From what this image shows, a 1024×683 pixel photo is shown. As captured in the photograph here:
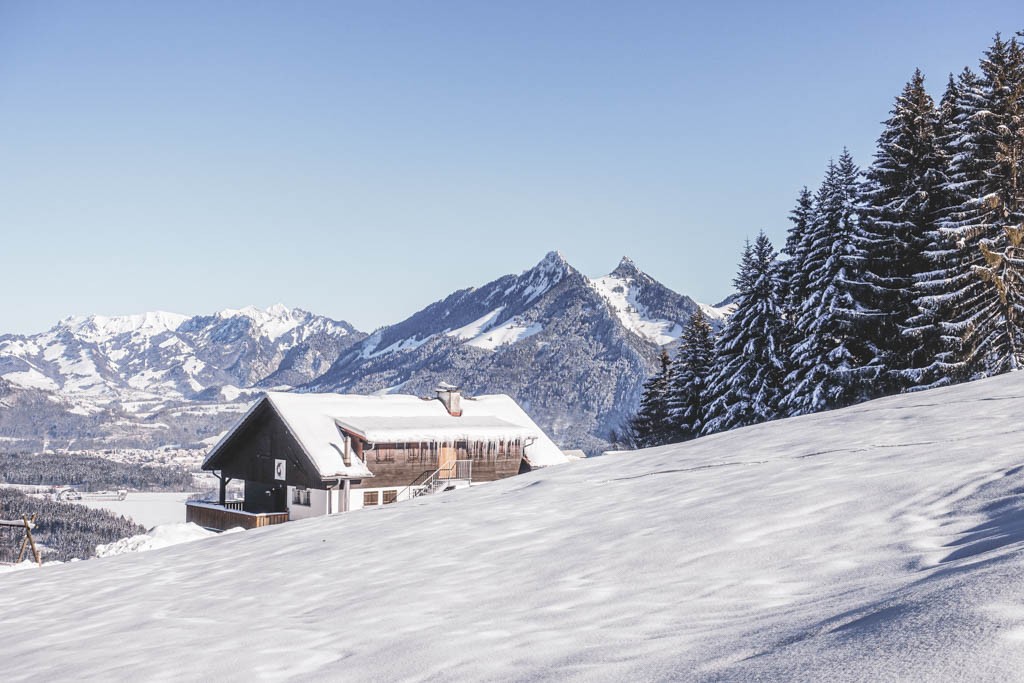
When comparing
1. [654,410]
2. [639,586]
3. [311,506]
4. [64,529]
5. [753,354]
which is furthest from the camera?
[64,529]

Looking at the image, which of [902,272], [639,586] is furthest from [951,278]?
[639,586]

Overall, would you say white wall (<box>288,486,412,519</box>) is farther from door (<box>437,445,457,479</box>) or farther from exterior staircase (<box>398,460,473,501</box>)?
door (<box>437,445,457,479</box>)

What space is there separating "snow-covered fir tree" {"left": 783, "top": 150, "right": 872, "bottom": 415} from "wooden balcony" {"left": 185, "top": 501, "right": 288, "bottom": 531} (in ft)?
78.3

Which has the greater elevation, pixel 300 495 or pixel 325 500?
pixel 300 495

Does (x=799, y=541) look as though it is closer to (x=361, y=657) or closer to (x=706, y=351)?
(x=361, y=657)

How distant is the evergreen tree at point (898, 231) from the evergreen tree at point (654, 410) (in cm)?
1861

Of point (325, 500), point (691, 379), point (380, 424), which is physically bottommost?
point (325, 500)

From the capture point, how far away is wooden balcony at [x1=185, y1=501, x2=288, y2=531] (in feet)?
99.9

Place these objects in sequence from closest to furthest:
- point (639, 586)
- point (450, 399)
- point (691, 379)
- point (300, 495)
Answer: point (639, 586), point (300, 495), point (450, 399), point (691, 379)

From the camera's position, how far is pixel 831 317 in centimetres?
3036

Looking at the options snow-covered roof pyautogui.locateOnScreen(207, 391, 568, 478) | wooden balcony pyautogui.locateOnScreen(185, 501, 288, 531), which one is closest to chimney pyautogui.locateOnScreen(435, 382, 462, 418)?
snow-covered roof pyautogui.locateOnScreen(207, 391, 568, 478)

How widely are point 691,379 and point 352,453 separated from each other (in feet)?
71.8

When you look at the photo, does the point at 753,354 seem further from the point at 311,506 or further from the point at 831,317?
the point at 311,506

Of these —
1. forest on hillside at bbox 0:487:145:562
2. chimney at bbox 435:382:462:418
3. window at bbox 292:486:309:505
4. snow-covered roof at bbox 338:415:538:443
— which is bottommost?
forest on hillside at bbox 0:487:145:562
